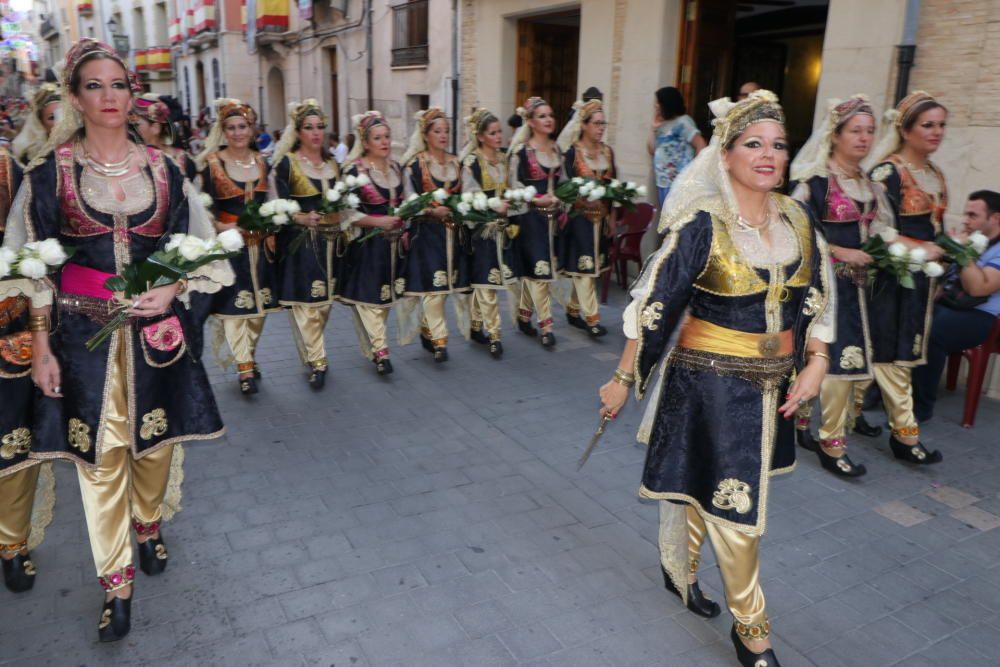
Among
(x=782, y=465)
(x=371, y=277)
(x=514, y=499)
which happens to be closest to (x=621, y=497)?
(x=514, y=499)

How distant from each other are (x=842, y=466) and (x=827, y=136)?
200cm

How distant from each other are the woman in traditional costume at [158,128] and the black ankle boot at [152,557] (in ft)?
9.71

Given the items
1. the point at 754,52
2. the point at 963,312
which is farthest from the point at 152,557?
the point at 754,52

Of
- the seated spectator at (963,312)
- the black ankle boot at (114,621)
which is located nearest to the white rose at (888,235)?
the seated spectator at (963,312)

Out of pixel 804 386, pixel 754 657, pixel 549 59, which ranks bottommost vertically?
pixel 754 657

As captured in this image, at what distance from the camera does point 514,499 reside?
441cm

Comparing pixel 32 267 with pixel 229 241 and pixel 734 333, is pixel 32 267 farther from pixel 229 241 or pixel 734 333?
pixel 734 333

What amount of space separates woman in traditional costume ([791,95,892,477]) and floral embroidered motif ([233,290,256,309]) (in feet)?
13.1

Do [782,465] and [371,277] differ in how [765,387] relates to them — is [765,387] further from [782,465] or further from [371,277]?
[371,277]

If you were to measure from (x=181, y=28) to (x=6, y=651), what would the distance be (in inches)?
1264

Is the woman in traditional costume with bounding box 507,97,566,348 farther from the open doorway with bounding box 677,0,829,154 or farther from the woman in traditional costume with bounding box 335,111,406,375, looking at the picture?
the open doorway with bounding box 677,0,829,154

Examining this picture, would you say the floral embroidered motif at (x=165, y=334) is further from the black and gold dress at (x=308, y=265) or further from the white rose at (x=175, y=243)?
the black and gold dress at (x=308, y=265)

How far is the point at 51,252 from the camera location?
9.18 feet

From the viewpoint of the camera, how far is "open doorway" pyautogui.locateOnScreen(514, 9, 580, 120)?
12223mm
